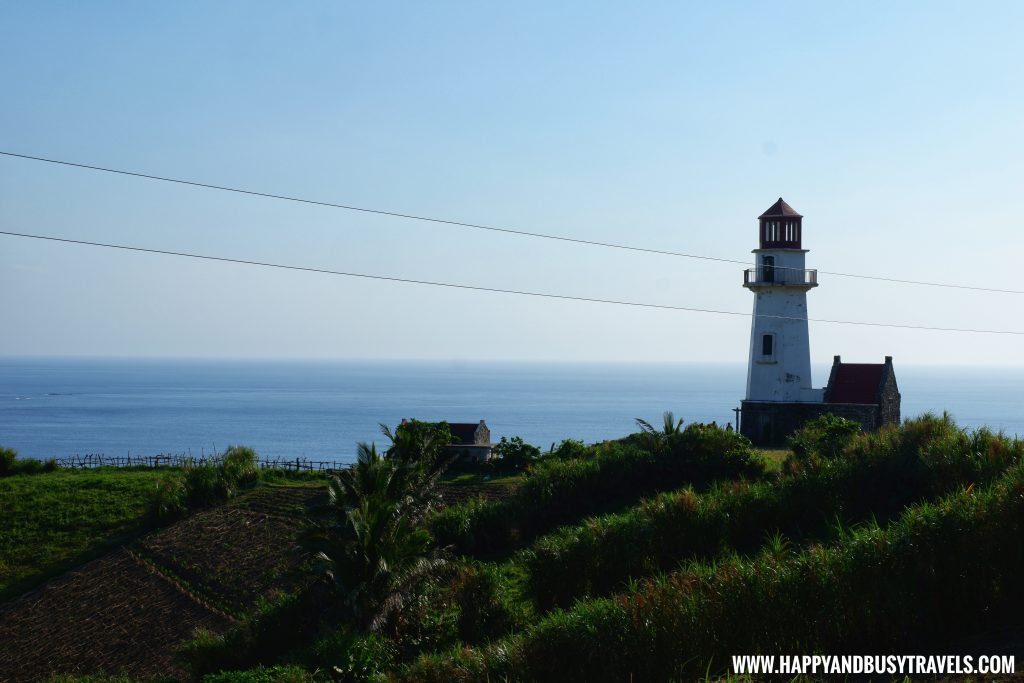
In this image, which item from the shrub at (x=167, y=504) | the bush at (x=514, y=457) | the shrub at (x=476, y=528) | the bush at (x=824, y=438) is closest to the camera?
the shrub at (x=476, y=528)

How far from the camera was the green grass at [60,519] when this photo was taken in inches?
1708

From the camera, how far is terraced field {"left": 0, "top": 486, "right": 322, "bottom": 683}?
3359 centimetres

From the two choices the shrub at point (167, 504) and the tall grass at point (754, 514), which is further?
the shrub at point (167, 504)

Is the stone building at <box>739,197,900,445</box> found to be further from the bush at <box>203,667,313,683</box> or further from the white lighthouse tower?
the bush at <box>203,667,313,683</box>

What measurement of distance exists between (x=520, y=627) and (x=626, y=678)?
303 inches

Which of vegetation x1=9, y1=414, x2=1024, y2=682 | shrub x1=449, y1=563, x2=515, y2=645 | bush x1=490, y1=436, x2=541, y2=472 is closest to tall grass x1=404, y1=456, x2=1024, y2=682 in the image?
vegetation x1=9, y1=414, x2=1024, y2=682

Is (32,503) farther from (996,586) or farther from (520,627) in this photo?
(996,586)

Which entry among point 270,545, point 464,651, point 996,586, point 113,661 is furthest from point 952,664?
point 270,545

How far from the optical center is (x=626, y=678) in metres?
16.8

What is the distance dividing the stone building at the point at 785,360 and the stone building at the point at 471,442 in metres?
14.3

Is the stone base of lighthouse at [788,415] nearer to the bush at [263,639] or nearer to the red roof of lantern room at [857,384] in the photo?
the red roof of lantern room at [857,384]

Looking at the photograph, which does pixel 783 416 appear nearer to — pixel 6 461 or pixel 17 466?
pixel 17 466

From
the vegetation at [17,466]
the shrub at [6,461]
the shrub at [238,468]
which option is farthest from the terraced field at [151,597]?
the shrub at [6,461]

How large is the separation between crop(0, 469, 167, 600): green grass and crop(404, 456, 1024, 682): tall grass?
3221 cm
